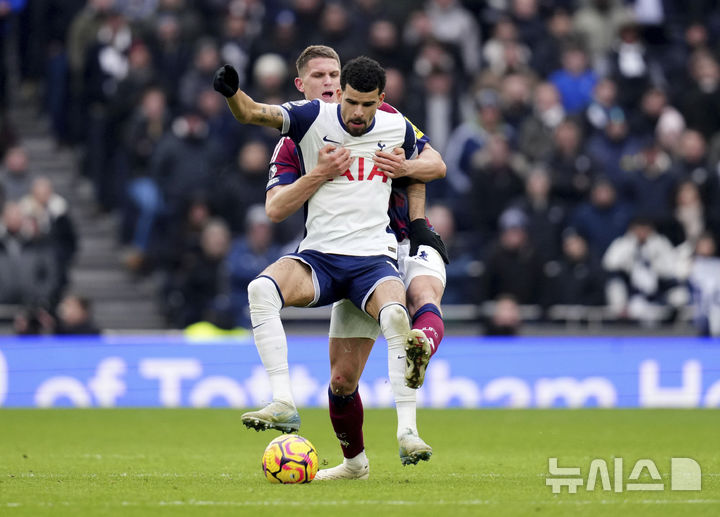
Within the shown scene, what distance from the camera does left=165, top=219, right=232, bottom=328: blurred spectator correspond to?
17.7 metres

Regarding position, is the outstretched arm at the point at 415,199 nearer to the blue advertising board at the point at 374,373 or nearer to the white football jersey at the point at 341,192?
the white football jersey at the point at 341,192

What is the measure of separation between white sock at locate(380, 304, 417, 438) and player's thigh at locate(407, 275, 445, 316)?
38 cm

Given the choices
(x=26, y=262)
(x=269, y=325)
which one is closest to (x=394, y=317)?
(x=269, y=325)

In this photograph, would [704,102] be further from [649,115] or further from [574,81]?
[574,81]

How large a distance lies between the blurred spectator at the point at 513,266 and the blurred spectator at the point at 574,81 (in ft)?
10.9

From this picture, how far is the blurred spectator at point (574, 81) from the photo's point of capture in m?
20.2

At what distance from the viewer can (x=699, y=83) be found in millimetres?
20203

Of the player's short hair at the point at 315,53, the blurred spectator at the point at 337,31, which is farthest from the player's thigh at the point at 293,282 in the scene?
the blurred spectator at the point at 337,31

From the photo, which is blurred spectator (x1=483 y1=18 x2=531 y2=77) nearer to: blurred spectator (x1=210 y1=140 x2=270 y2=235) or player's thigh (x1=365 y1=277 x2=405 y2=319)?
blurred spectator (x1=210 y1=140 x2=270 y2=235)

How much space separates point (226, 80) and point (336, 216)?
121 centimetres

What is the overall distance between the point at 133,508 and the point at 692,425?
27.4 ft

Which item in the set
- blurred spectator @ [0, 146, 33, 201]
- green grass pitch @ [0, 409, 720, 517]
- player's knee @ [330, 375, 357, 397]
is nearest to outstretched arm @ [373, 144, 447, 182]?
player's knee @ [330, 375, 357, 397]

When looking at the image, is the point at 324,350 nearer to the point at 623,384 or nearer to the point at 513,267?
the point at 513,267

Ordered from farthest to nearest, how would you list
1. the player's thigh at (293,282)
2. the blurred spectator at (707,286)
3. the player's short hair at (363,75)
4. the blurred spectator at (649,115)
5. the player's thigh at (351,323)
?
the blurred spectator at (649,115) → the blurred spectator at (707,286) → the player's thigh at (351,323) → the player's thigh at (293,282) → the player's short hair at (363,75)
